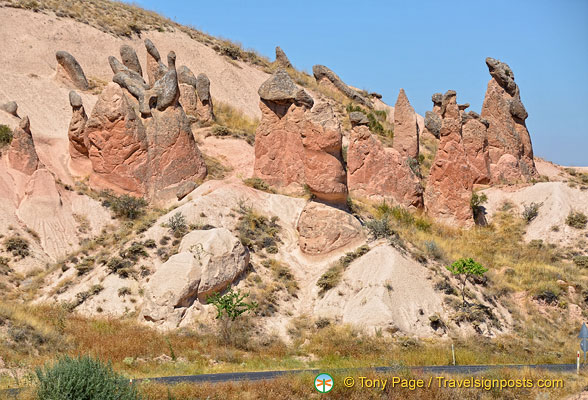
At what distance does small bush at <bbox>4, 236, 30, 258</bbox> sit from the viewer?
24.5 meters

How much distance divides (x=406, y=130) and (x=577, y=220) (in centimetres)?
1037

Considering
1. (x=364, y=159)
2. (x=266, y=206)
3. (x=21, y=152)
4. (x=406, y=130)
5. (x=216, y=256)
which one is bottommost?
(x=216, y=256)

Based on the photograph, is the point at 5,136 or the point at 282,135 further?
the point at 5,136

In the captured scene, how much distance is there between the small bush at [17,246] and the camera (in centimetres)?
2455

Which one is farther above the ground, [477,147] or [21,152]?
[477,147]

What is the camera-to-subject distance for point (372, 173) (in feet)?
97.7

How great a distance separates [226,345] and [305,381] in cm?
562

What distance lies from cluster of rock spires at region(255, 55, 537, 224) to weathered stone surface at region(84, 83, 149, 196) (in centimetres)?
462

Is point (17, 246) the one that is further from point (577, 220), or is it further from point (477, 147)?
point (577, 220)

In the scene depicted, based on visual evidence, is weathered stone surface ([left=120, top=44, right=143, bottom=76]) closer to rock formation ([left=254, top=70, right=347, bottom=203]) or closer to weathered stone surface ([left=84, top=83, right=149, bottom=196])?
weathered stone surface ([left=84, top=83, right=149, bottom=196])

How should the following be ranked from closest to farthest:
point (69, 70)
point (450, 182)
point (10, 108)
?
1. point (450, 182)
2. point (10, 108)
3. point (69, 70)

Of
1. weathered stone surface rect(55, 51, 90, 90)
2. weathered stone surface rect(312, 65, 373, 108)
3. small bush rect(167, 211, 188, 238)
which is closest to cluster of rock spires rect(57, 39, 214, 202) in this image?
small bush rect(167, 211, 188, 238)

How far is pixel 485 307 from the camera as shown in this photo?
21781mm

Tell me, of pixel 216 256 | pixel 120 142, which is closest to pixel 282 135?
pixel 120 142
